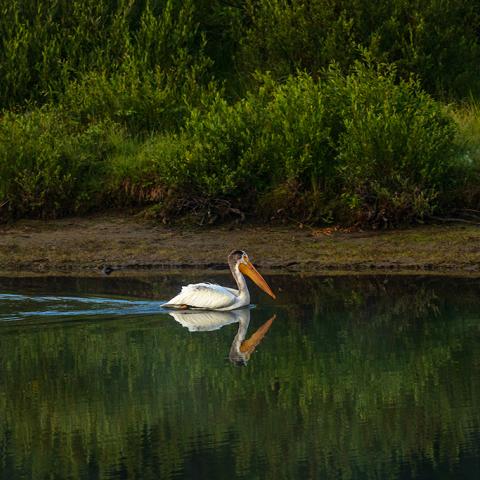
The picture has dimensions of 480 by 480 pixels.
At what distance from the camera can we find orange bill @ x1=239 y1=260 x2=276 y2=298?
47.0ft

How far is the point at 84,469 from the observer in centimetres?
846

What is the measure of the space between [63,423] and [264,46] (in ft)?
41.7

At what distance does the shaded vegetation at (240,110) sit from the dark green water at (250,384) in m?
A: 2.39

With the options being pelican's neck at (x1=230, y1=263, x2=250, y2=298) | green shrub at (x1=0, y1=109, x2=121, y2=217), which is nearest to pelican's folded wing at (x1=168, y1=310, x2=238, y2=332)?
pelican's neck at (x1=230, y1=263, x2=250, y2=298)

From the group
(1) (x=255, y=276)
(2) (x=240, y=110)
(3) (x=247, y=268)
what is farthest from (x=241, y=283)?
(2) (x=240, y=110)

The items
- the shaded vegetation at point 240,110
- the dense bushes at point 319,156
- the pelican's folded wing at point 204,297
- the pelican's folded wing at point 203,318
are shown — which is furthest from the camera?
the shaded vegetation at point 240,110

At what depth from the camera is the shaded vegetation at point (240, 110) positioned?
17266 millimetres

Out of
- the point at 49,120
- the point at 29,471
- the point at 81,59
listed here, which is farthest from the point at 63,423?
the point at 81,59

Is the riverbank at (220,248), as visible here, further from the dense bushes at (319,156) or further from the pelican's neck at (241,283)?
the pelican's neck at (241,283)

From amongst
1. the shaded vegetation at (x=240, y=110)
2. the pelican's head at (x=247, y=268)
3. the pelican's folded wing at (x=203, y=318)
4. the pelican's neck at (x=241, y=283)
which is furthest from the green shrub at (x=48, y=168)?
the pelican's folded wing at (x=203, y=318)

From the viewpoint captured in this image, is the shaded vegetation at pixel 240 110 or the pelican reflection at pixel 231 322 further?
the shaded vegetation at pixel 240 110

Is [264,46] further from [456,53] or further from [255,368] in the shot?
[255,368]

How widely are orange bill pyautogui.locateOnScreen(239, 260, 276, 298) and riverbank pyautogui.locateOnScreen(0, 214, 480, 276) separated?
147cm

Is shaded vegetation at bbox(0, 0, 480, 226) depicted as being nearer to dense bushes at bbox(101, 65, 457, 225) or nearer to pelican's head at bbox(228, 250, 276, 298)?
dense bushes at bbox(101, 65, 457, 225)
